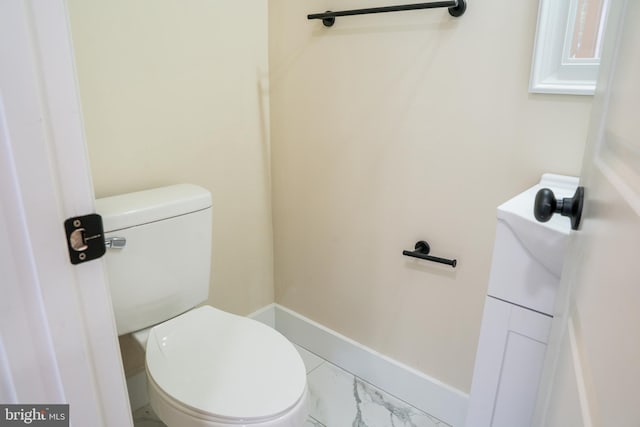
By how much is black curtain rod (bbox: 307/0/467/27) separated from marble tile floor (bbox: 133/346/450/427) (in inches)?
57.3

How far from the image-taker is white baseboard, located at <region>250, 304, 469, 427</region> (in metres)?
1.53

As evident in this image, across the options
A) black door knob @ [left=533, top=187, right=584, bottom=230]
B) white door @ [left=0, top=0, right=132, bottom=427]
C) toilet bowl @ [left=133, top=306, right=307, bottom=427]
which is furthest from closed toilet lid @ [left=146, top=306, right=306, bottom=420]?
black door knob @ [left=533, top=187, right=584, bottom=230]

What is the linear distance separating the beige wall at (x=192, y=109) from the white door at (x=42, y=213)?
879mm

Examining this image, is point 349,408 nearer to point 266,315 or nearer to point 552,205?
point 266,315

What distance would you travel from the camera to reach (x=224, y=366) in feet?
3.65

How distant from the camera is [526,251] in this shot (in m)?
0.87

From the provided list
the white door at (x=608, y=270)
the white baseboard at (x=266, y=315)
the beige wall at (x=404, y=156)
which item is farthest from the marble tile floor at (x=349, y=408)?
the white door at (x=608, y=270)

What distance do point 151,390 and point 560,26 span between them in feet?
4.91

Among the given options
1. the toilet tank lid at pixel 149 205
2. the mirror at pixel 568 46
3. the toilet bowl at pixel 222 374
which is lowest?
the toilet bowl at pixel 222 374

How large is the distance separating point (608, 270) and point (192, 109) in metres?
1.44

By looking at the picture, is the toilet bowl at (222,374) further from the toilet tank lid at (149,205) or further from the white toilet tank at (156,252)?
the toilet tank lid at (149,205)

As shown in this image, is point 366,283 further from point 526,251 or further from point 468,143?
point 526,251

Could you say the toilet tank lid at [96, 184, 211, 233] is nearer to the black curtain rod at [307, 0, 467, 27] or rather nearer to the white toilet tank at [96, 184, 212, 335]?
→ the white toilet tank at [96, 184, 212, 335]

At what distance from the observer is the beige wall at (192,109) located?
129cm
